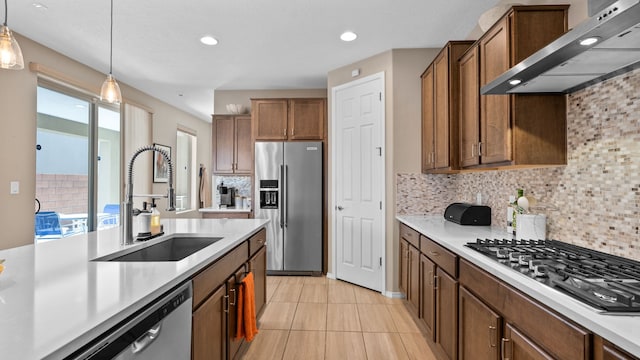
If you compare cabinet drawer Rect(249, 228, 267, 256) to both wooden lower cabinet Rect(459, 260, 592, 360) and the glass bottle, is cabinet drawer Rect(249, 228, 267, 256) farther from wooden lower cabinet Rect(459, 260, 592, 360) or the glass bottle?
wooden lower cabinet Rect(459, 260, 592, 360)

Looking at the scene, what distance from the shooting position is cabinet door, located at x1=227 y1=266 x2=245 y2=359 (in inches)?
77.3

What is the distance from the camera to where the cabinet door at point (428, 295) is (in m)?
2.35

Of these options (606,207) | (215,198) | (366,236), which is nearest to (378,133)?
(366,236)

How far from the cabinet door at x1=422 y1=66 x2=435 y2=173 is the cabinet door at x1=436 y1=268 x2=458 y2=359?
139 centimetres

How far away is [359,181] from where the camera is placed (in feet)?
13.1

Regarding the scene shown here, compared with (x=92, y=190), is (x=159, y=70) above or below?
above

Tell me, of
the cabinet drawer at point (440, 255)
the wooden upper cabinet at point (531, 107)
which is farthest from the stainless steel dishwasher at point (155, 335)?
the wooden upper cabinet at point (531, 107)

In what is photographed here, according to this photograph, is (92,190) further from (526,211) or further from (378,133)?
(526,211)

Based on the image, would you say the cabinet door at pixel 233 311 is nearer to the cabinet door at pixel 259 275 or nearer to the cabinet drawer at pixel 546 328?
the cabinet door at pixel 259 275

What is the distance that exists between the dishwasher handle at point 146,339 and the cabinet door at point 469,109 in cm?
218

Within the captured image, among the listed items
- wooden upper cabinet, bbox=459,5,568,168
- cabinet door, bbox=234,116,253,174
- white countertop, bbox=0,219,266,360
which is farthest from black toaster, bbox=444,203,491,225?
cabinet door, bbox=234,116,253,174

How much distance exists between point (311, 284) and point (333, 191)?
3.91ft

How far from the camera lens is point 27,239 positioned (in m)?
3.48

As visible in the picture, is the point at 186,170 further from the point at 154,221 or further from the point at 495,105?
the point at 495,105
